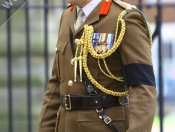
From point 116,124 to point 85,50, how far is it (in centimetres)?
38

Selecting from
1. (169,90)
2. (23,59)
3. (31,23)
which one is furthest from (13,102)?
(169,90)

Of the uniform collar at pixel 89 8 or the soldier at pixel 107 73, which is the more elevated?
the uniform collar at pixel 89 8

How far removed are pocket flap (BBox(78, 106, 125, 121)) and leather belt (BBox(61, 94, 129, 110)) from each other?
0.8 inches

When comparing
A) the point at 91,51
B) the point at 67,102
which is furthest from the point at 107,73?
the point at 67,102

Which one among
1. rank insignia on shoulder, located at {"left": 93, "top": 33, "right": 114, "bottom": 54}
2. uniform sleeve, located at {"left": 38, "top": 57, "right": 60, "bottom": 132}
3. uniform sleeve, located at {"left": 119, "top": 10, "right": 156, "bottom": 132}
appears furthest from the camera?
uniform sleeve, located at {"left": 38, "top": 57, "right": 60, "bottom": 132}

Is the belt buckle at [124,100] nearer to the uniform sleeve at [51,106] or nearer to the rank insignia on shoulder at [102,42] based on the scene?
the rank insignia on shoulder at [102,42]

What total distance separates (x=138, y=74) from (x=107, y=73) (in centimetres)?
17

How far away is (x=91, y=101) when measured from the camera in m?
2.45

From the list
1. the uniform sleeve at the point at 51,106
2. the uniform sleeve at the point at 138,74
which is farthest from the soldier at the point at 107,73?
the uniform sleeve at the point at 51,106

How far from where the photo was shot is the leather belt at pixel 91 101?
8.04ft

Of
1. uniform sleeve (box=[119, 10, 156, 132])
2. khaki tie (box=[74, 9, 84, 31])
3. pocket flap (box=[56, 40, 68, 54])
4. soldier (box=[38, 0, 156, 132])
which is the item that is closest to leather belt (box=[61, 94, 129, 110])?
soldier (box=[38, 0, 156, 132])

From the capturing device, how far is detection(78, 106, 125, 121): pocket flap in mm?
2447

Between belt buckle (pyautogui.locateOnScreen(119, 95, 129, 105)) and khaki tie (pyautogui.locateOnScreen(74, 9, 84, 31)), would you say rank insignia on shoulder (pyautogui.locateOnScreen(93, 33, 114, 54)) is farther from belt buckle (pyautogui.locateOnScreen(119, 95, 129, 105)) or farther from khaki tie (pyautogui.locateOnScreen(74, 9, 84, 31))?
belt buckle (pyautogui.locateOnScreen(119, 95, 129, 105))

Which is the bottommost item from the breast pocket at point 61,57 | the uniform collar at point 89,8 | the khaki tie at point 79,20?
the breast pocket at point 61,57
